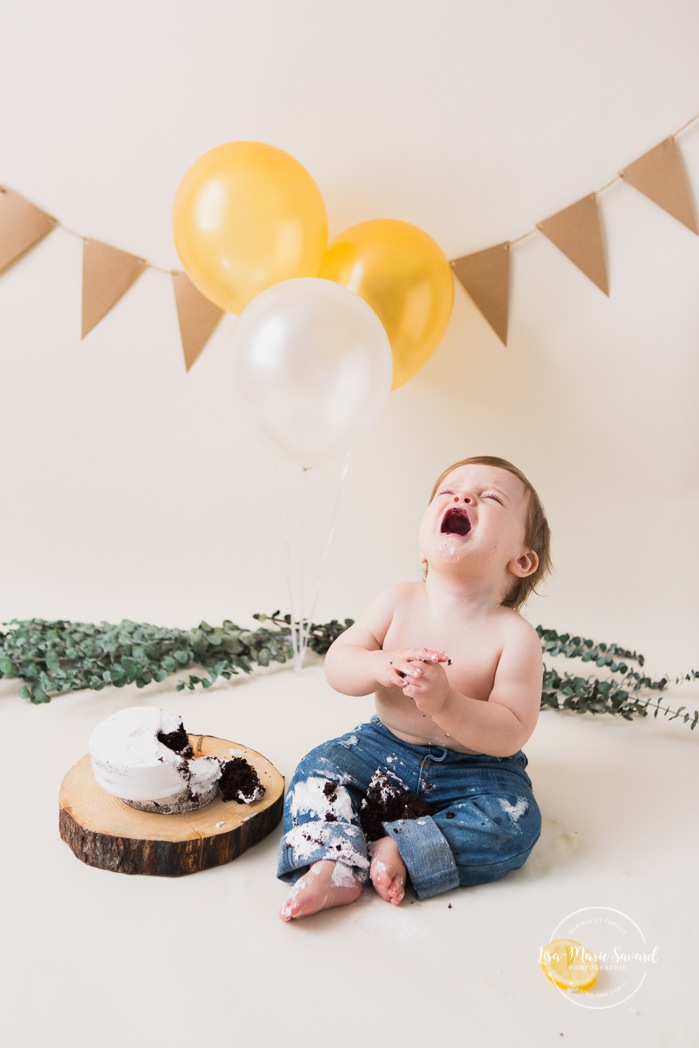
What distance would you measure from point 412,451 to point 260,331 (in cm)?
100

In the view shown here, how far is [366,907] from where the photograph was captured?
1.39 m

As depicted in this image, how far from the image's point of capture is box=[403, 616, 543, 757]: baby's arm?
1.40m

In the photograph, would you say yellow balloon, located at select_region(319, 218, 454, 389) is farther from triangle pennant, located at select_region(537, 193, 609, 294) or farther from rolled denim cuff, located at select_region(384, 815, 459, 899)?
rolled denim cuff, located at select_region(384, 815, 459, 899)

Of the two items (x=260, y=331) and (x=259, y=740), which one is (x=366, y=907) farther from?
(x=260, y=331)

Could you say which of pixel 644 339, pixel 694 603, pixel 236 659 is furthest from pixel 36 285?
pixel 694 603

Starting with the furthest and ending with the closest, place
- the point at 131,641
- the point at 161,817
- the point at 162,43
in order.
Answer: the point at 162,43
the point at 131,641
the point at 161,817

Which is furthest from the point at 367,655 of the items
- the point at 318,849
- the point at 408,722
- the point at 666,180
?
the point at 666,180

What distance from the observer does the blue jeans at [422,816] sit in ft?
4.66

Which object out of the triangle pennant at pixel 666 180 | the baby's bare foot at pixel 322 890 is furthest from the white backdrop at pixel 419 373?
the baby's bare foot at pixel 322 890

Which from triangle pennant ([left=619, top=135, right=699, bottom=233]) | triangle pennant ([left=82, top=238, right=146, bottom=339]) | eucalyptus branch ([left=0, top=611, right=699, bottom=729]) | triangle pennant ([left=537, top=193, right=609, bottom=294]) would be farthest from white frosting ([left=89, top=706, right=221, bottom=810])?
triangle pennant ([left=619, top=135, right=699, bottom=233])

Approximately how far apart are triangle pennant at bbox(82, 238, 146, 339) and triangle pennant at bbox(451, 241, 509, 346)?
1.08 metres

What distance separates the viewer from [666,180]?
8.94 feet

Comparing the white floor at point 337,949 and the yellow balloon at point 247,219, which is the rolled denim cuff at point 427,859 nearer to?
the white floor at point 337,949

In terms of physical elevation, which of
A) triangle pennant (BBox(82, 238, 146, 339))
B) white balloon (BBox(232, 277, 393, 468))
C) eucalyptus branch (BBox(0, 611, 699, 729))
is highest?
triangle pennant (BBox(82, 238, 146, 339))
